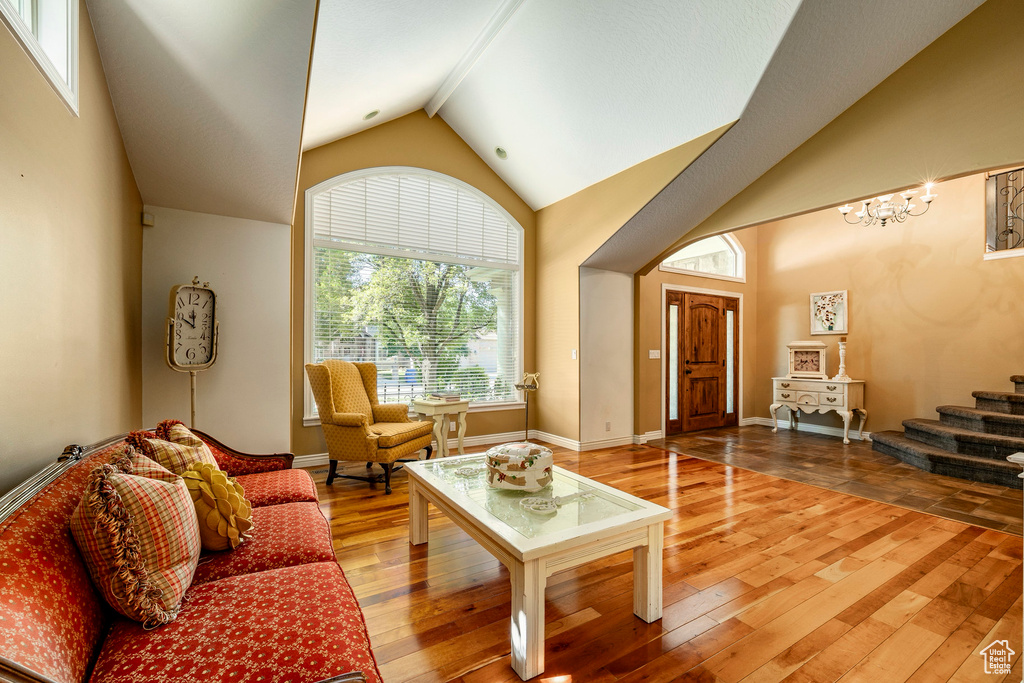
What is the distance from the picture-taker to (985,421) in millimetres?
4328

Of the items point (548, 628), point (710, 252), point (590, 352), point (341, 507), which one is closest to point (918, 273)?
point (710, 252)

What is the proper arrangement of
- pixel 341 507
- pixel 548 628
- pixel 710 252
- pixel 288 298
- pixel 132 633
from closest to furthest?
pixel 132 633 < pixel 548 628 < pixel 341 507 < pixel 288 298 < pixel 710 252

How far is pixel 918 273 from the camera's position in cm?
535

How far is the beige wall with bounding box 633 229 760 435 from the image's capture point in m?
5.58

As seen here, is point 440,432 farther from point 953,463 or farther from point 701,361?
point 953,463

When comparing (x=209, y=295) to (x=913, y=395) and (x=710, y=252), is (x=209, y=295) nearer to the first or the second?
(x=710, y=252)

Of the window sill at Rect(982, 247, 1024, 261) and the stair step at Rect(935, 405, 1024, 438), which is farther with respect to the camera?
the window sill at Rect(982, 247, 1024, 261)

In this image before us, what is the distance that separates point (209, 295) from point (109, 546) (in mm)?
2752

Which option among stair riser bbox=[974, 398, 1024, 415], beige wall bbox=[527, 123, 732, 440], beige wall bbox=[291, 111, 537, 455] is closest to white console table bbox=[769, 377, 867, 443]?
stair riser bbox=[974, 398, 1024, 415]

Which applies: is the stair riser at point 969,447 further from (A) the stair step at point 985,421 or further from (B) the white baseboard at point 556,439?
(B) the white baseboard at point 556,439

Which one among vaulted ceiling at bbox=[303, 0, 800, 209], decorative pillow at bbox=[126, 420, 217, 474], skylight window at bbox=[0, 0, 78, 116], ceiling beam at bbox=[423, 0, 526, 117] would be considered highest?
ceiling beam at bbox=[423, 0, 526, 117]

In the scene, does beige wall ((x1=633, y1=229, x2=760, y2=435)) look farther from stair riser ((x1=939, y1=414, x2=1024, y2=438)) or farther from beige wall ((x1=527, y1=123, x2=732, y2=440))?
stair riser ((x1=939, y1=414, x2=1024, y2=438))

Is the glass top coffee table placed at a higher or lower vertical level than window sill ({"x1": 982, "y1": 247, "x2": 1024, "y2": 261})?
lower

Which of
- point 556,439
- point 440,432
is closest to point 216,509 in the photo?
point 440,432
